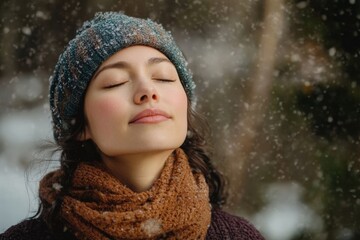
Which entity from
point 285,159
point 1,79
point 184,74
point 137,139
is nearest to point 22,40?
point 1,79

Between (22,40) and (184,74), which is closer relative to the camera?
(184,74)

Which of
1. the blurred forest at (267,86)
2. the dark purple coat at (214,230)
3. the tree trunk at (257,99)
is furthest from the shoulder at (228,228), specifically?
the tree trunk at (257,99)

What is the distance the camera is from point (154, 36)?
1.56 m

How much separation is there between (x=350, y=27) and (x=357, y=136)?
2.06 feet

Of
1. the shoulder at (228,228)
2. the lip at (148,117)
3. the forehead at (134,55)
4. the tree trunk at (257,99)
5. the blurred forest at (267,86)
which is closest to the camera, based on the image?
the lip at (148,117)

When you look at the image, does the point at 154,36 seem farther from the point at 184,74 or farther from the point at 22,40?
the point at 22,40

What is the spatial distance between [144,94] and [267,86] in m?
1.99

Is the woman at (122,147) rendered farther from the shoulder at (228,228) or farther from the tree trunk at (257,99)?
the tree trunk at (257,99)

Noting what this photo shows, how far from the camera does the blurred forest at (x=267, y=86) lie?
3.13 metres

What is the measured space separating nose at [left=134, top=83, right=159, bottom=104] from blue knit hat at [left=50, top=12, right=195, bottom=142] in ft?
0.56

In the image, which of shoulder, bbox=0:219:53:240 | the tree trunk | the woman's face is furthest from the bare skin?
the tree trunk

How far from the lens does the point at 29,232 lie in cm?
155

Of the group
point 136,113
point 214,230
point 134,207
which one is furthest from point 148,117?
point 214,230

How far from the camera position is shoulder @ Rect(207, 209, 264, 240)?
162 cm
